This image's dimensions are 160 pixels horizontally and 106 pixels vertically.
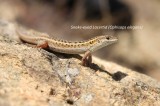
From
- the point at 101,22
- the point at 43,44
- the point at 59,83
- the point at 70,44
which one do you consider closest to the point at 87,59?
the point at 70,44

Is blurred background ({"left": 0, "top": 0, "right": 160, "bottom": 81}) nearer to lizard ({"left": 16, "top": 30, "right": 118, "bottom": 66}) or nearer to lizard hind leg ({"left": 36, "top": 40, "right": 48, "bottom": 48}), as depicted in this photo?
lizard ({"left": 16, "top": 30, "right": 118, "bottom": 66})

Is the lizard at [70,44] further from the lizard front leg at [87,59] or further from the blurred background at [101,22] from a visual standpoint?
the blurred background at [101,22]

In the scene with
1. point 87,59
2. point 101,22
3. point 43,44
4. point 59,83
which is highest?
point 101,22

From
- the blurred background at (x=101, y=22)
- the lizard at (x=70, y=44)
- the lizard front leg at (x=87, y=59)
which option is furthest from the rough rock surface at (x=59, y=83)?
the blurred background at (x=101, y=22)

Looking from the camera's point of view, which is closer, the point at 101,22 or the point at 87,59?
the point at 87,59

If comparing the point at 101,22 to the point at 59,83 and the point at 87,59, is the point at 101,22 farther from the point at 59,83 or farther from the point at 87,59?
the point at 59,83
